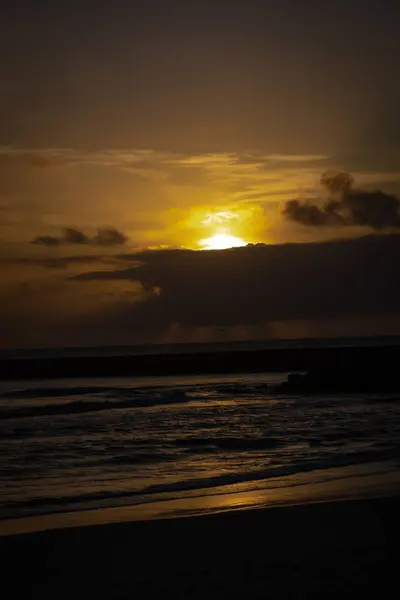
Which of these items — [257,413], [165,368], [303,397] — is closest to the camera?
[257,413]

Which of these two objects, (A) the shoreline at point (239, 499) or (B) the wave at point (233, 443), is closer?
(A) the shoreline at point (239, 499)

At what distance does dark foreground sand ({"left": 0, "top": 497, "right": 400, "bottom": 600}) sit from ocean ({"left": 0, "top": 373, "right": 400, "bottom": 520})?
7.20 feet

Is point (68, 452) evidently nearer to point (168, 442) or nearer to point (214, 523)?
point (168, 442)

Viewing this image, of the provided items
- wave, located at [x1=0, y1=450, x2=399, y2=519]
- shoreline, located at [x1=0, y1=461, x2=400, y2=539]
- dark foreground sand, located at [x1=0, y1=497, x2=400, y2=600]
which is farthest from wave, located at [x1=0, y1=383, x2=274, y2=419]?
dark foreground sand, located at [x1=0, y1=497, x2=400, y2=600]

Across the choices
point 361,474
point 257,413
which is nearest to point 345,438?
point 361,474

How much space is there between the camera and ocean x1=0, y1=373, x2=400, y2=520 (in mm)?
13688

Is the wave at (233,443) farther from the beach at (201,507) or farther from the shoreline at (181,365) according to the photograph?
the shoreline at (181,365)

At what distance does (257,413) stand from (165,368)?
127 feet

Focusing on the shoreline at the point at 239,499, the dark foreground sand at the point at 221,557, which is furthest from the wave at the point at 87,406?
the dark foreground sand at the point at 221,557

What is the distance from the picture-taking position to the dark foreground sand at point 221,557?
7801mm

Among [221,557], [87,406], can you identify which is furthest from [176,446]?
[87,406]

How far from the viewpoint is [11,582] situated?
8.23m

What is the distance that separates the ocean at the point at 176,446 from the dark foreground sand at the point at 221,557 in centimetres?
220

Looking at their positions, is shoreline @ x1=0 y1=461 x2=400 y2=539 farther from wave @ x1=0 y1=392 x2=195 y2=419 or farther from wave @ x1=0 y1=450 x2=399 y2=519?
wave @ x1=0 y1=392 x2=195 y2=419
